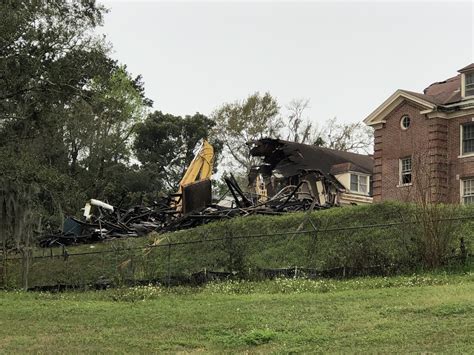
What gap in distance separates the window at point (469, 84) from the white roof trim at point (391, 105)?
1.71 metres

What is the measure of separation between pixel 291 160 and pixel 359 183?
510 centimetres

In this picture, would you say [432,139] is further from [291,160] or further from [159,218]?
[159,218]

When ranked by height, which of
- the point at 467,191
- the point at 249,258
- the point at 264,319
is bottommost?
the point at 264,319

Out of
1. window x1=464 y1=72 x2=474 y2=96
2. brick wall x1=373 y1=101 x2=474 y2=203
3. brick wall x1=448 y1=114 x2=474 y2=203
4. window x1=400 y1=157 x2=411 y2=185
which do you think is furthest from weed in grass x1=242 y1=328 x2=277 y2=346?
window x1=464 y1=72 x2=474 y2=96

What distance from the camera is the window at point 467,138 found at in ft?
106

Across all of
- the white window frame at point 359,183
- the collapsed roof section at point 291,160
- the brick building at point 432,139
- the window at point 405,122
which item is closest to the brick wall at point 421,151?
the brick building at point 432,139

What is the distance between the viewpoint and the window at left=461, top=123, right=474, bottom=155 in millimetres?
32312

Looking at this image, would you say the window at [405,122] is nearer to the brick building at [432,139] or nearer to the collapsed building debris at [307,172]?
the brick building at [432,139]

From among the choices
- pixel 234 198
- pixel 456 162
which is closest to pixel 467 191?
pixel 456 162

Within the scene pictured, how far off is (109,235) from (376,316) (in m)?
19.7

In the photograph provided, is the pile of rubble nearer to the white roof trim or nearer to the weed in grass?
the white roof trim

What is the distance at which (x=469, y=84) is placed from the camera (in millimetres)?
32812

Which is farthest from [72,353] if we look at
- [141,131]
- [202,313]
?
[141,131]

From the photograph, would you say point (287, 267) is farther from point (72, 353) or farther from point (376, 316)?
point (72, 353)
